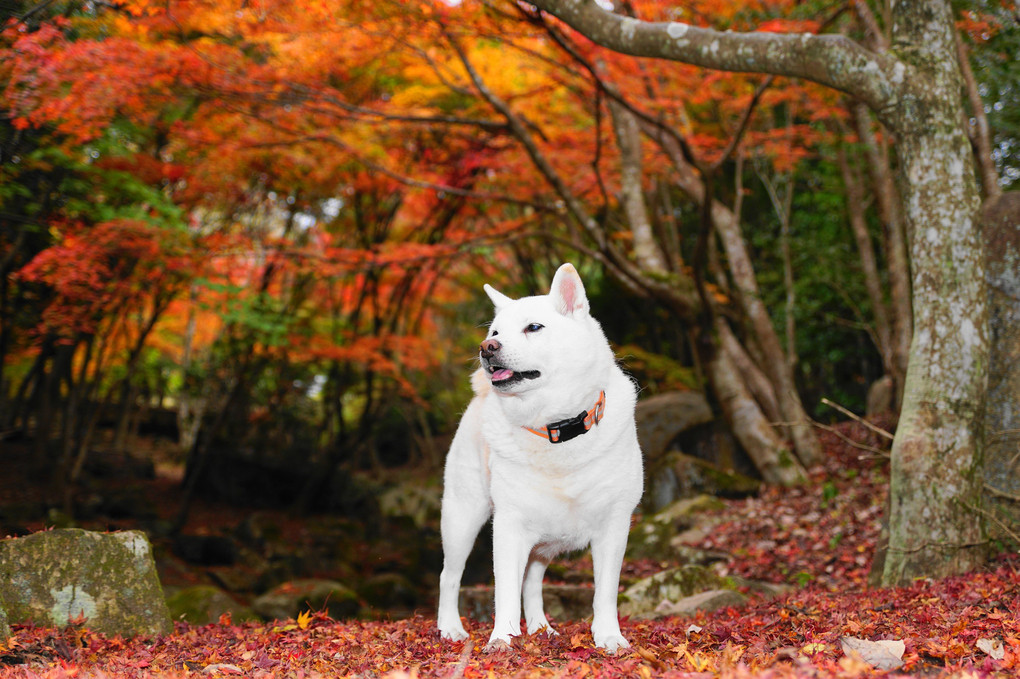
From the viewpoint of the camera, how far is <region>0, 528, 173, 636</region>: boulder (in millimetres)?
4293

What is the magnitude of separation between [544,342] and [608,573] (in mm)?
1230

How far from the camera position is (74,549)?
14.8 feet

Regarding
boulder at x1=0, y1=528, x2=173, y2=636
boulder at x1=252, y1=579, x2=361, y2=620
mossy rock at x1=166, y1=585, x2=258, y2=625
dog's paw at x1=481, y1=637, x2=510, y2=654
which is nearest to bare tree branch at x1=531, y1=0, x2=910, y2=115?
dog's paw at x1=481, y1=637, x2=510, y2=654

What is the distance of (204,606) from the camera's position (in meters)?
7.66

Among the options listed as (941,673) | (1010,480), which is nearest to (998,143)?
(1010,480)

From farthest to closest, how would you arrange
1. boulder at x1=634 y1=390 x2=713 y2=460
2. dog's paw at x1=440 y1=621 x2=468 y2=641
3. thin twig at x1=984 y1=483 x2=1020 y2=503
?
boulder at x1=634 y1=390 x2=713 y2=460
thin twig at x1=984 y1=483 x2=1020 y2=503
dog's paw at x1=440 y1=621 x2=468 y2=641

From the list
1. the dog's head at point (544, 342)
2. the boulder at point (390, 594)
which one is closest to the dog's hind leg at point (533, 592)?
the dog's head at point (544, 342)

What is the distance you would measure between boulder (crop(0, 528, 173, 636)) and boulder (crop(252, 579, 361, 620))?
4235mm

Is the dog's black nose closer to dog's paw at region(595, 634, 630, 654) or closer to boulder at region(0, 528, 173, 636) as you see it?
dog's paw at region(595, 634, 630, 654)

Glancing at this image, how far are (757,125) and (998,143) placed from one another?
5045mm

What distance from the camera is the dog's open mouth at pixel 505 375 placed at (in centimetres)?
319

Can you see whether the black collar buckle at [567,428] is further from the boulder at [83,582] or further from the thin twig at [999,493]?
the thin twig at [999,493]

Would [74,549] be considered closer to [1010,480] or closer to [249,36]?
[1010,480]

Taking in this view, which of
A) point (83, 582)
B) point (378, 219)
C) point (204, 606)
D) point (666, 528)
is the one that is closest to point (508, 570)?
point (83, 582)
